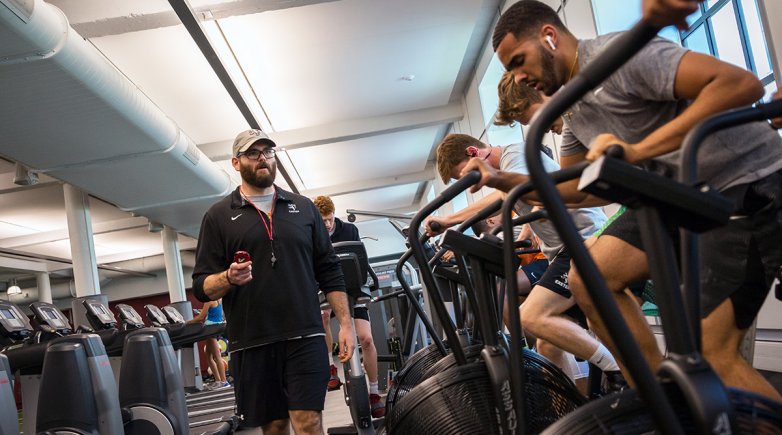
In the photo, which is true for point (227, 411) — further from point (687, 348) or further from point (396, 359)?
point (687, 348)

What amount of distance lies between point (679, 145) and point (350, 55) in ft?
21.6

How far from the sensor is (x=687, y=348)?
0.74 meters

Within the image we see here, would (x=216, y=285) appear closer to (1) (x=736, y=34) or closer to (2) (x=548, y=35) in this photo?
(2) (x=548, y=35)

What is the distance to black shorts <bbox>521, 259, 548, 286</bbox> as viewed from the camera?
2986mm

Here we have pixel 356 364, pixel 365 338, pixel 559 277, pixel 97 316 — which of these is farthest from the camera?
pixel 97 316

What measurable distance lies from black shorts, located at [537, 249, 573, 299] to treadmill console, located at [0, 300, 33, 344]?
124 inches

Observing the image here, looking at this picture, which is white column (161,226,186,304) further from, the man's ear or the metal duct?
the man's ear

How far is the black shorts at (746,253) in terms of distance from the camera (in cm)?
125

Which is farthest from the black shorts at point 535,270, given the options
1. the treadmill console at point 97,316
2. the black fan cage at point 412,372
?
the treadmill console at point 97,316

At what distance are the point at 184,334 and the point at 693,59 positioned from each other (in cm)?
657

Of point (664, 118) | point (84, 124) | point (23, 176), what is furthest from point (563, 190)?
point (23, 176)

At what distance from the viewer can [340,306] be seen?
274 cm

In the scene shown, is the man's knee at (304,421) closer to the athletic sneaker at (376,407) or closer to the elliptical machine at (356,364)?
the elliptical machine at (356,364)

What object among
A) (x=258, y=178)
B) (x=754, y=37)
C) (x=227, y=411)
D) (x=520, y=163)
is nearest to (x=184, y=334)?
(x=227, y=411)
